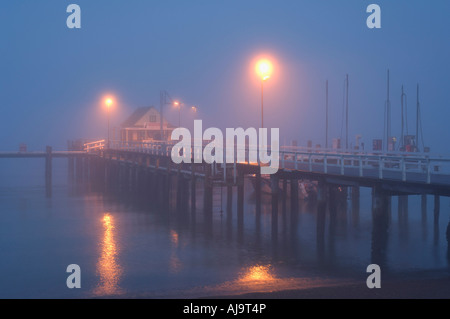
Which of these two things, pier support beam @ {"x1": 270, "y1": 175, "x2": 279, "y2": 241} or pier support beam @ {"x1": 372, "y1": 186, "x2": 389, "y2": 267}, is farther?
pier support beam @ {"x1": 270, "y1": 175, "x2": 279, "y2": 241}

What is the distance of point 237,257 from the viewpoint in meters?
20.3

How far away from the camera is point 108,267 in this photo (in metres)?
19.0

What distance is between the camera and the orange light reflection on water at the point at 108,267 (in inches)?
623

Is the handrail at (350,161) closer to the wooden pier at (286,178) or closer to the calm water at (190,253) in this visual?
the wooden pier at (286,178)

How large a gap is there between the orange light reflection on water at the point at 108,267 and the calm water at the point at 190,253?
4cm

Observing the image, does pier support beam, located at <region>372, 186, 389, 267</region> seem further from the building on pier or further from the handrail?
the building on pier

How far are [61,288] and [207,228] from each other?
11.3 m

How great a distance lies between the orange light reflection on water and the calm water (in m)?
0.04

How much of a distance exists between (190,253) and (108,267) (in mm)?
3825

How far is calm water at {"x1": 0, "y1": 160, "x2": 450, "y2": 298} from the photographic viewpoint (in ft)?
53.7

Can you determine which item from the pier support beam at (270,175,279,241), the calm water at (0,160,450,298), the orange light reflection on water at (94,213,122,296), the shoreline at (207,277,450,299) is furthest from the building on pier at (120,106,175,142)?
the shoreline at (207,277,450,299)

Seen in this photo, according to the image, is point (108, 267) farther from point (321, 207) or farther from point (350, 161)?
point (350, 161)

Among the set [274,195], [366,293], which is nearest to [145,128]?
[274,195]
